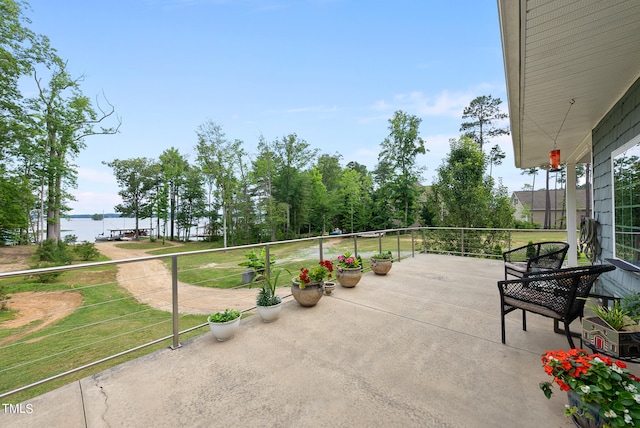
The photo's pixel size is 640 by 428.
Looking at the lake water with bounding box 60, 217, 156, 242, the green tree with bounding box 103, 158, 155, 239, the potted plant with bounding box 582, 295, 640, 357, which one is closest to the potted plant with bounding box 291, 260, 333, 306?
the potted plant with bounding box 582, 295, 640, 357

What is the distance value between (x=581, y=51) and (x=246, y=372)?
12.1 feet

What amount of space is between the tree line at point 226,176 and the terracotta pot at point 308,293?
25.7ft

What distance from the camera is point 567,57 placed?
200 centimetres

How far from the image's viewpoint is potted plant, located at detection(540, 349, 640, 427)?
1081 mm

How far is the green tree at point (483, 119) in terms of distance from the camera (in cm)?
2083

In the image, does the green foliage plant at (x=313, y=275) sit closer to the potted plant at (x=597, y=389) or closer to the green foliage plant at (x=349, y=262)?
the green foliage plant at (x=349, y=262)

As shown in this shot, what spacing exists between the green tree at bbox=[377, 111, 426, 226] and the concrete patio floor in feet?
52.8

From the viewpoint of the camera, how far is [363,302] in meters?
3.43

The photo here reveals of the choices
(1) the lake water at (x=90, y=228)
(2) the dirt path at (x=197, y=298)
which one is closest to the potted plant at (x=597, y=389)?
(2) the dirt path at (x=197, y=298)

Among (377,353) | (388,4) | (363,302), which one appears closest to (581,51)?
(377,353)

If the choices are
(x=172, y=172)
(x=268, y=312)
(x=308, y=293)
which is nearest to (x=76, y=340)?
(x=268, y=312)

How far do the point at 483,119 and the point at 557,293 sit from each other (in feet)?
80.1

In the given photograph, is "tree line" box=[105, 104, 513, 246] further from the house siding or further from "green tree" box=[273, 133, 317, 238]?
the house siding

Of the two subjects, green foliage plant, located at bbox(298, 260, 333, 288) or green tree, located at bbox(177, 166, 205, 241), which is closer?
green foliage plant, located at bbox(298, 260, 333, 288)
